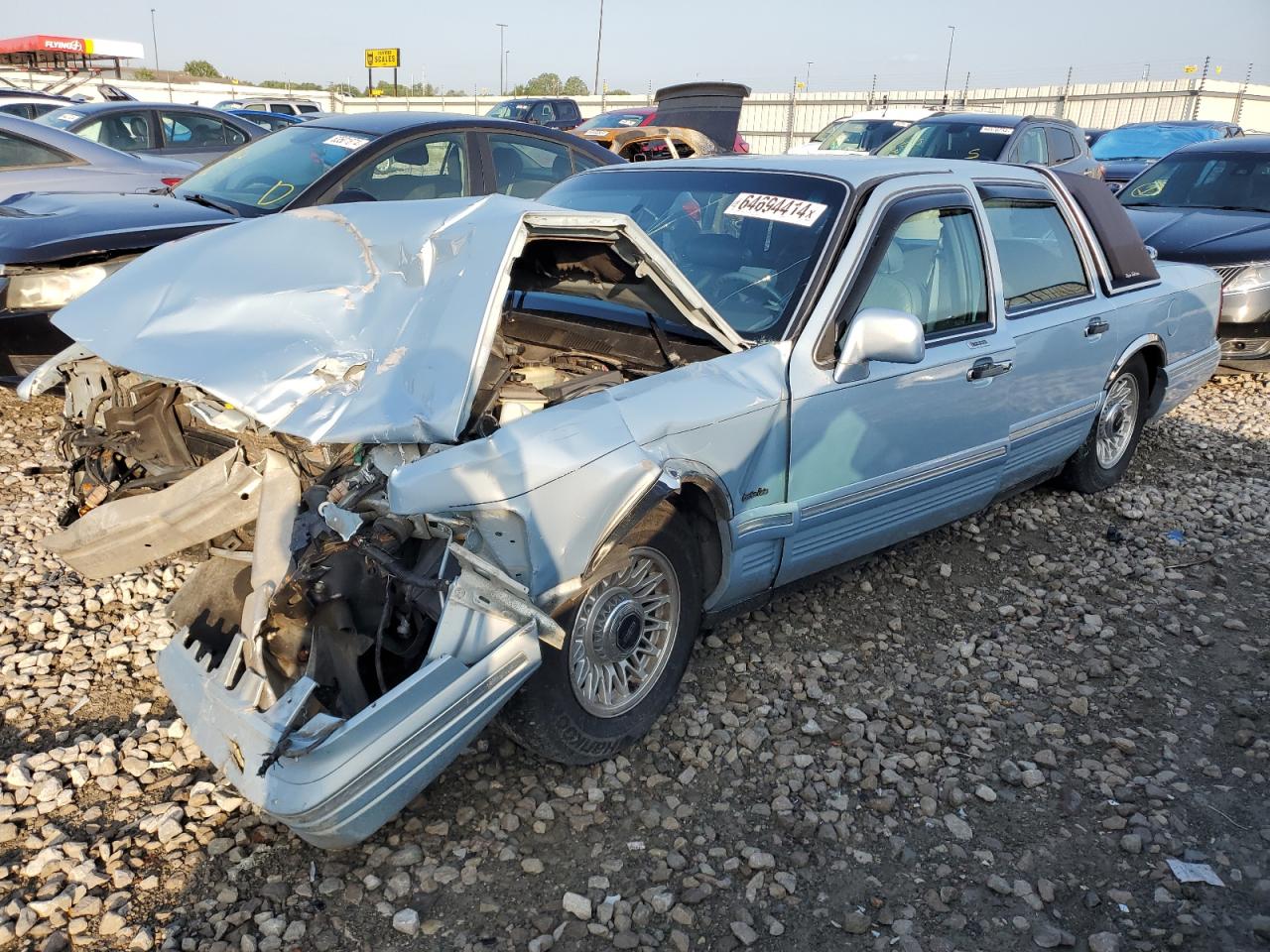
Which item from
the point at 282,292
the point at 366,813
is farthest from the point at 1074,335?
the point at 366,813

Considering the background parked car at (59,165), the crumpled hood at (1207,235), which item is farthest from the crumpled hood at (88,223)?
the crumpled hood at (1207,235)

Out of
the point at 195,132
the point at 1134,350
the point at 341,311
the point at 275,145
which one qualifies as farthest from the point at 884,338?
the point at 195,132

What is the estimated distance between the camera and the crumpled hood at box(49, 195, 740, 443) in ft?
8.47

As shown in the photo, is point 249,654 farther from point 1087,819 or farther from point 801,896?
point 1087,819

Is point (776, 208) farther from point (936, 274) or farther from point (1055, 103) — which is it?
point (1055, 103)

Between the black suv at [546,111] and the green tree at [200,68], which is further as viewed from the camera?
the green tree at [200,68]

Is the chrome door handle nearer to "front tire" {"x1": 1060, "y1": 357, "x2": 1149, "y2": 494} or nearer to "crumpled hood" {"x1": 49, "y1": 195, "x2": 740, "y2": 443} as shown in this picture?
"crumpled hood" {"x1": 49, "y1": 195, "x2": 740, "y2": 443}

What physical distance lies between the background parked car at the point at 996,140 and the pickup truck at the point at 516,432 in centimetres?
669

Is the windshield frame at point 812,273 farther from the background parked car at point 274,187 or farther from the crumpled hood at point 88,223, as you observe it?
the crumpled hood at point 88,223

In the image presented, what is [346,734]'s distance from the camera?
87.7 inches

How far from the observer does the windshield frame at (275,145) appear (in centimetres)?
585

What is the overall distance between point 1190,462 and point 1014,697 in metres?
3.31

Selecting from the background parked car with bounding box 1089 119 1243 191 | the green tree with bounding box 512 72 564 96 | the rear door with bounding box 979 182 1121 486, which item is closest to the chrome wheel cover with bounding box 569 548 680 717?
the rear door with bounding box 979 182 1121 486

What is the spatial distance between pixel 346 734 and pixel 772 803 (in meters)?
1.32
